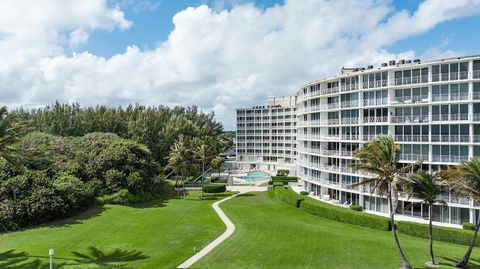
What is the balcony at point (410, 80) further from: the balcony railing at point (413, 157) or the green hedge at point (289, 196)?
the green hedge at point (289, 196)

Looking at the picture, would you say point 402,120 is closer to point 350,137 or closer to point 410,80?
point 410,80

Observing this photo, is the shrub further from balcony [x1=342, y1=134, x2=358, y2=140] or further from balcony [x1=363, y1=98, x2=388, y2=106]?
balcony [x1=363, y1=98, x2=388, y2=106]

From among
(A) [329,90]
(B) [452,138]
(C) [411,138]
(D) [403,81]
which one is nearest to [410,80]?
(D) [403,81]

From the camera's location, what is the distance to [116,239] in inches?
1454

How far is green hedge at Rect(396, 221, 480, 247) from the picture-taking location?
37184 mm

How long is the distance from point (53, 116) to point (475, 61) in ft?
287

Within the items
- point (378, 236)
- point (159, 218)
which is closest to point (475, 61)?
point (378, 236)

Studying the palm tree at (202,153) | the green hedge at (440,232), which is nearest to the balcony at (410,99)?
the green hedge at (440,232)

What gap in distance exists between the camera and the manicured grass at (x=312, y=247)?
1209 inches

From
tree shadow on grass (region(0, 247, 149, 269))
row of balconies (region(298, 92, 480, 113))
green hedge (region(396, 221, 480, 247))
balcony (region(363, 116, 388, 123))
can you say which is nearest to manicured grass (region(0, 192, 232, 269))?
tree shadow on grass (region(0, 247, 149, 269))

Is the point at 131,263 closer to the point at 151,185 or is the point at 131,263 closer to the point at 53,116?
the point at 151,185

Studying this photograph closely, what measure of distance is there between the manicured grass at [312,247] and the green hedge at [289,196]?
25.2 ft

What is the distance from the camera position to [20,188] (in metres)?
42.1

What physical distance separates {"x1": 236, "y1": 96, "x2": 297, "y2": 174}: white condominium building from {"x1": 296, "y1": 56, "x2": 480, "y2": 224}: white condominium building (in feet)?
199
